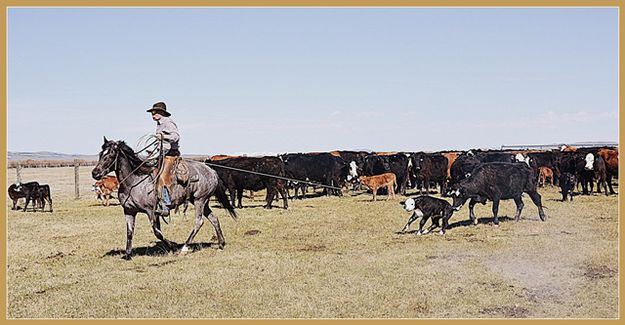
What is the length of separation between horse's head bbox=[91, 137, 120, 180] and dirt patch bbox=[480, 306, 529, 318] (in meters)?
6.86

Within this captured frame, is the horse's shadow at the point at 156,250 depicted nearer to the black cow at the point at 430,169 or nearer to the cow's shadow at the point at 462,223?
the cow's shadow at the point at 462,223

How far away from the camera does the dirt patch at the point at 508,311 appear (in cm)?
743

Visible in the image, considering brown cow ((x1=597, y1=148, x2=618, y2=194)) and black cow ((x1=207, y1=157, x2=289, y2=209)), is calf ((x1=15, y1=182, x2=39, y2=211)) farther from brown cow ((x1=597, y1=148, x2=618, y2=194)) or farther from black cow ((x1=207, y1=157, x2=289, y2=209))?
brown cow ((x1=597, y1=148, x2=618, y2=194))

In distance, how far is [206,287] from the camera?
9.03 meters

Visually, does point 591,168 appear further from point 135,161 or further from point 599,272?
point 135,161

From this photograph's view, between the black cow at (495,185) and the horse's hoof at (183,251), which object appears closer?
the horse's hoof at (183,251)

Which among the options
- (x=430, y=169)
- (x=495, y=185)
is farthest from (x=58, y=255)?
(x=430, y=169)

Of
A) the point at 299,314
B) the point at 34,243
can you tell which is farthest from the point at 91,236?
the point at 299,314

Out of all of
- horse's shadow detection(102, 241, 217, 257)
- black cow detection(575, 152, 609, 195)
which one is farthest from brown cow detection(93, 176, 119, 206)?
black cow detection(575, 152, 609, 195)

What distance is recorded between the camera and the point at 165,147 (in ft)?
37.7

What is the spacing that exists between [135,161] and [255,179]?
32.9 feet

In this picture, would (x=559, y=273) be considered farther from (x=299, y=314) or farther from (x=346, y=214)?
(x=346, y=214)

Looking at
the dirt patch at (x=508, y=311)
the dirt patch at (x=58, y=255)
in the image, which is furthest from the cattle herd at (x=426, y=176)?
the dirt patch at (x=508, y=311)

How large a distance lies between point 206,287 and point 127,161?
→ 3508 mm
